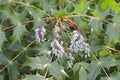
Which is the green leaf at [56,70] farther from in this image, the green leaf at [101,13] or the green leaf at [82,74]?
the green leaf at [101,13]

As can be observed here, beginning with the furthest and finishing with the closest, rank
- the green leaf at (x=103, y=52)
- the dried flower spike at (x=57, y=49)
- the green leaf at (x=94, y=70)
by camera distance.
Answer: the green leaf at (x=103, y=52) → the green leaf at (x=94, y=70) → the dried flower spike at (x=57, y=49)

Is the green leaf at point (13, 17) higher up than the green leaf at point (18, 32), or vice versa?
the green leaf at point (13, 17)

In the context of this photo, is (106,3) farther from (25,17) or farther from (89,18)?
(25,17)

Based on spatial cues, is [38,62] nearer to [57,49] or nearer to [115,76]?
[57,49]

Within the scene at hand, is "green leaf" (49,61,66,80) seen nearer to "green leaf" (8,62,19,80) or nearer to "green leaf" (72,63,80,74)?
"green leaf" (72,63,80,74)

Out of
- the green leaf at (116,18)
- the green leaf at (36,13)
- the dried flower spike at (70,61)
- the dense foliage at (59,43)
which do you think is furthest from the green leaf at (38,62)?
the green leaf at (116,18)

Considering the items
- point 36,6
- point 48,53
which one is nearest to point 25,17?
point 36,6

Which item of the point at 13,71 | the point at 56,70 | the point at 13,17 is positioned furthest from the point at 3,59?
the point at 56,70

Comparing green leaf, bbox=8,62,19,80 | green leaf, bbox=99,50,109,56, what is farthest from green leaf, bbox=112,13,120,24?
green leaf, bbox=8,62,19,80
